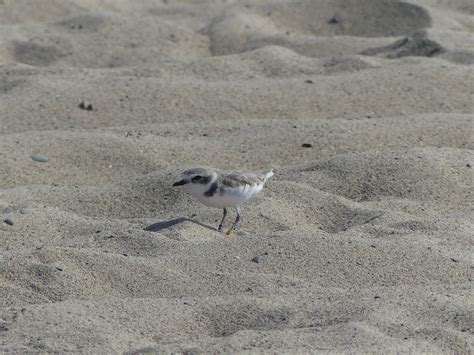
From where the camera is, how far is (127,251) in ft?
18.1

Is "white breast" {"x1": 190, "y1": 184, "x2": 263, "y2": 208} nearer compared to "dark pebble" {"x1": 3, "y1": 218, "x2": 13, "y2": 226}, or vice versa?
"white breast" {"x1": 190, "y1": 184, "x2": 263, "y2": 208}

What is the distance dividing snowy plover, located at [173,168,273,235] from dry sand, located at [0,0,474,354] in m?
0.20

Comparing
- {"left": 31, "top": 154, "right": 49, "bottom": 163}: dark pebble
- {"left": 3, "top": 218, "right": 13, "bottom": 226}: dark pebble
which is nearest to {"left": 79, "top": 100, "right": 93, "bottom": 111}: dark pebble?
{"left": 31, "top": 154, "right": 49, "bottom": 163}: dark pebble

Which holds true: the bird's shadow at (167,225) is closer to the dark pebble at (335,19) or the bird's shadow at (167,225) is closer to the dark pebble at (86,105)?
the dark pebble at (86,105)

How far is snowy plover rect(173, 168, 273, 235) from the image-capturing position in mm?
5668

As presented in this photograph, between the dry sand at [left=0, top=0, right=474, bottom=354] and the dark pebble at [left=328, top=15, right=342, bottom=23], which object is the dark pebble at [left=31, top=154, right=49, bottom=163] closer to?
the dry sand at [left=0, top=0, right=474, bottom=354]

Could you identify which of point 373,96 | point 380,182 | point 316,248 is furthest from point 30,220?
point 373,96

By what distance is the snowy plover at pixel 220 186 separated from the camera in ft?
18.6

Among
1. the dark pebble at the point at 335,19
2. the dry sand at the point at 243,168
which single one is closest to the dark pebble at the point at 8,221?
the dry sand at the point at 243,168

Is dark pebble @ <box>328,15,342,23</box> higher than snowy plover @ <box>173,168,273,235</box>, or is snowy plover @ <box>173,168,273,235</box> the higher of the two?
snowy plover @ <box>173,168,273,235</box>

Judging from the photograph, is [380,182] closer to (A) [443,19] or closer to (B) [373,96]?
(B) [373,96]

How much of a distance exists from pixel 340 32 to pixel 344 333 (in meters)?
6.96

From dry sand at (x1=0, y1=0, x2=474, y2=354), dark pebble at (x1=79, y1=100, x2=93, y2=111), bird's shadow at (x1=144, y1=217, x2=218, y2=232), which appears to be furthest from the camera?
dark pebble at (x1=79, y1=100, x2=93, y2=111)

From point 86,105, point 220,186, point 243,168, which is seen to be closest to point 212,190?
point 220,186
